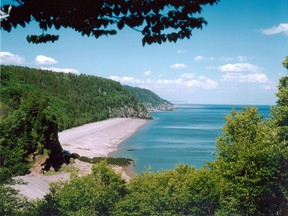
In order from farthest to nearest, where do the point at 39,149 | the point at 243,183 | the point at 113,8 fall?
the point at 39,149
the point at 243,183
the point at 113,8

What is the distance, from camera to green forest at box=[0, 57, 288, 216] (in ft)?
78.0

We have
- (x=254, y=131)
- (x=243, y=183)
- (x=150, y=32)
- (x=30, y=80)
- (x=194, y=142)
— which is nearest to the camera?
(x=150, y=32)

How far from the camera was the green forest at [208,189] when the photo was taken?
23.8 m

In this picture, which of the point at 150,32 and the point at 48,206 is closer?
the point at 150,32

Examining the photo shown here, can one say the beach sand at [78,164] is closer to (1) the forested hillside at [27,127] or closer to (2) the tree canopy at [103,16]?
(1) the forested hillside at [27,127]

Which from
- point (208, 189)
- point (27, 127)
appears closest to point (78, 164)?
point (27, 127)

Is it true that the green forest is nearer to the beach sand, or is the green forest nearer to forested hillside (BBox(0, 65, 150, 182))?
the beach sand

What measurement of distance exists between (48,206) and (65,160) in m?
37.7

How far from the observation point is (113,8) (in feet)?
23.4

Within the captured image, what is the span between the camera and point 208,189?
26.4 meters

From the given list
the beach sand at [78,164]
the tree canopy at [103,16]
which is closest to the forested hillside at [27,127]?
the beach sand at [78,164]

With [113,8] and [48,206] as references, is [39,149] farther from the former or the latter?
[113,8]

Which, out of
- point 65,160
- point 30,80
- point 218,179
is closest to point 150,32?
point 218,179

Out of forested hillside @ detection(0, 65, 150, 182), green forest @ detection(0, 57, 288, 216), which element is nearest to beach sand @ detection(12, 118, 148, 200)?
green forest @ detection(0, 57, 288, 216)
